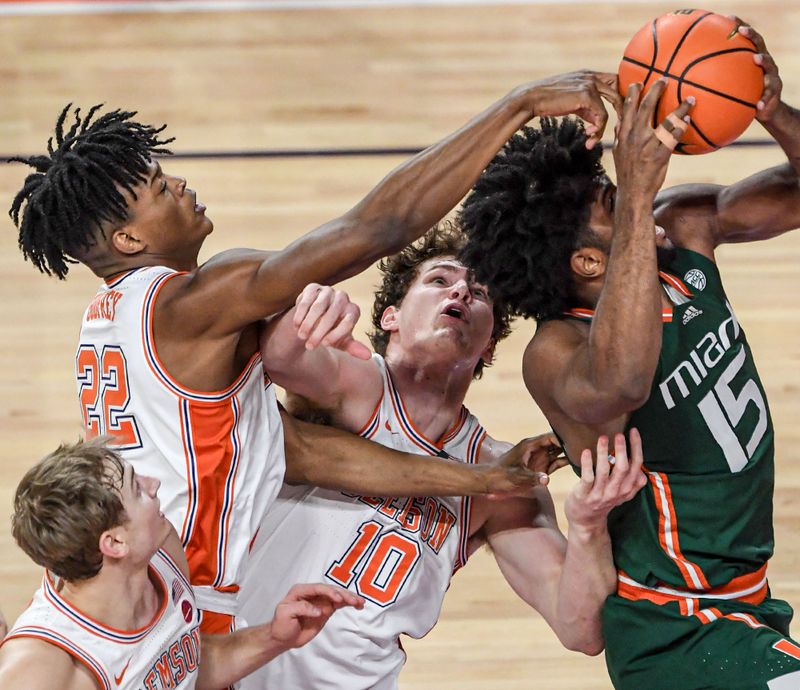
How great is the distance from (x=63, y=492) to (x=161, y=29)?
19.0 ft

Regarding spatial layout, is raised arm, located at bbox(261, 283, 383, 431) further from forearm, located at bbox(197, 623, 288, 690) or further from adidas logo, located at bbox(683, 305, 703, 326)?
adidas logo, located at bbox(683, 305, 703, 326)

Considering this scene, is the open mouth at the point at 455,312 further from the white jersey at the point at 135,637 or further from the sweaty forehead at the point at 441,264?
the white jersey at the point at 135,637

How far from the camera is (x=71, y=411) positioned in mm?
5574

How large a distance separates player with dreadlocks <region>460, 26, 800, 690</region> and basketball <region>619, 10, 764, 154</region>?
0.06 metres

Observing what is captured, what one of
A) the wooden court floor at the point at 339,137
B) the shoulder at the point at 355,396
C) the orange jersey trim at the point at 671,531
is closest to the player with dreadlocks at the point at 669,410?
the orange jersey trim at the point at 671,531

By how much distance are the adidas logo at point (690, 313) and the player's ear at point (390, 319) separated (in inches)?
41.3

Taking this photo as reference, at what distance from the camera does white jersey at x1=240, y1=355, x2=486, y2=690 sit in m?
3.61

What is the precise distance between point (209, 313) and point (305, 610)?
0.75m

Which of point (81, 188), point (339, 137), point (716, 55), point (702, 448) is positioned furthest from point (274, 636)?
point (339, 137)

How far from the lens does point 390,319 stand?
152 inches

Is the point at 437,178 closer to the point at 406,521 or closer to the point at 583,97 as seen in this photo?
the point at 583,97

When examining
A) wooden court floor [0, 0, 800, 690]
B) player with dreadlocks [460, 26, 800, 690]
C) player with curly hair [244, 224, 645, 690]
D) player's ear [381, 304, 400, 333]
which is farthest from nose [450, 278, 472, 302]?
wooden court floor [0, 0, 800, 690]

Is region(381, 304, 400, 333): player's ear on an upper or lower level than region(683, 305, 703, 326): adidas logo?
upper

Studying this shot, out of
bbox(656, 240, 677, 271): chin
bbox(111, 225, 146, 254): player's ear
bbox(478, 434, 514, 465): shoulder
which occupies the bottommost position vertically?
bbox(478, 434, 514, 465): shoulder
